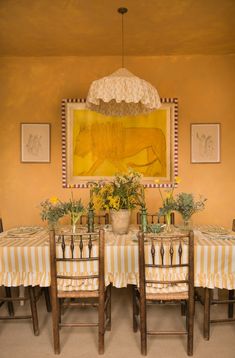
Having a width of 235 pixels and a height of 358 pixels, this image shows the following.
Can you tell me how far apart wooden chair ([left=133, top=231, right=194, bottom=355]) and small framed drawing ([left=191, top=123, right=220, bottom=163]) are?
73.5 inches

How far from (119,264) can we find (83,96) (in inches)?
93.8

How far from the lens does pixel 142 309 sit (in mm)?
2188

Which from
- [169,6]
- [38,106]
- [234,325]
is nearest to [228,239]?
[234,325]

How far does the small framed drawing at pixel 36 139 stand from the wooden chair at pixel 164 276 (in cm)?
217

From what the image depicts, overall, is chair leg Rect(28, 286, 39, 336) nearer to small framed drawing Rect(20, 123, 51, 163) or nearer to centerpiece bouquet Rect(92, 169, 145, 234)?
centerpiece bouquet Rect(92, 169, 145, 234)

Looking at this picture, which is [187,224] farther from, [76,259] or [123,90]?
[123,90]

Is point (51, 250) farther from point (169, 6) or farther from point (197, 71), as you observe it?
point (197, 71)

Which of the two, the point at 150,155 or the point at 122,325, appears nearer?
the point at 122,325

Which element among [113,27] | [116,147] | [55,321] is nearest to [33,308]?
[55,321]

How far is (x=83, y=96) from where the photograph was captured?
3.94m

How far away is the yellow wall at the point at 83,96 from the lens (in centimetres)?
393

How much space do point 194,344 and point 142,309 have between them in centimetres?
55

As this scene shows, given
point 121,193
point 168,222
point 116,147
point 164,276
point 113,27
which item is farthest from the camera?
point 116,147

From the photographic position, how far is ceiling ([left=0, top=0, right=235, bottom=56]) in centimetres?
278
